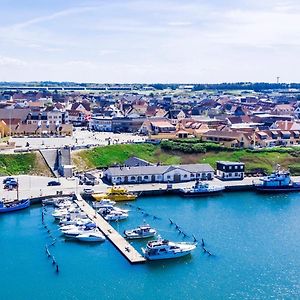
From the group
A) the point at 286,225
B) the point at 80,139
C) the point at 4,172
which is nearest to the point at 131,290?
the point at 286,225

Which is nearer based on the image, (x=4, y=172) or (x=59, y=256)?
(x=59, y=256)

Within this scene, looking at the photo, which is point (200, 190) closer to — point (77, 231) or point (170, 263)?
point (77, 231)

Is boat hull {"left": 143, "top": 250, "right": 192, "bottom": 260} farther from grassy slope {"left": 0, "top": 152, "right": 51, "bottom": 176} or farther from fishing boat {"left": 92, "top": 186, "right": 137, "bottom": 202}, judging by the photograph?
grassy slope {"left": 0, "top": 152, "right": 51, "bottom": 176}

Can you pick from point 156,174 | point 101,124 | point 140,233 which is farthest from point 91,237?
point 101,124

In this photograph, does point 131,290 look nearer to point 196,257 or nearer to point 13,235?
point 196,257

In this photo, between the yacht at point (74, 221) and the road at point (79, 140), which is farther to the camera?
the road at point (79, 140)

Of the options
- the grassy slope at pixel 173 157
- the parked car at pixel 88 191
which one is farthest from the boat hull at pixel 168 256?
the grassy slope at pixel 173 157

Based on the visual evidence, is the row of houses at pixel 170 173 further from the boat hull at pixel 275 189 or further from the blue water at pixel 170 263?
the blue water at pixel 170 263
